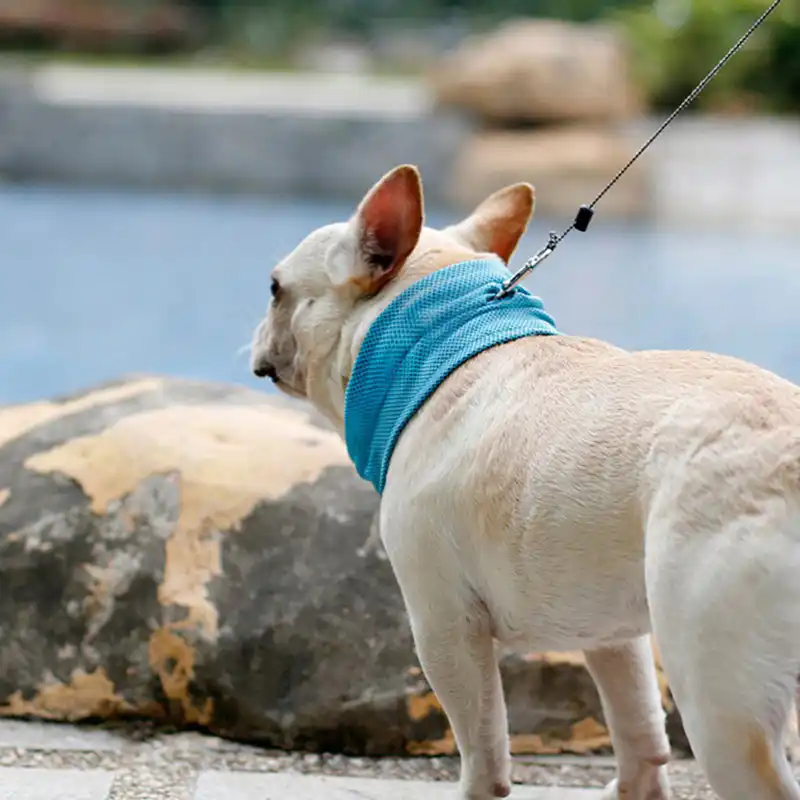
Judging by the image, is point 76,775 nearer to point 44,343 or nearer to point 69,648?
point 69,648

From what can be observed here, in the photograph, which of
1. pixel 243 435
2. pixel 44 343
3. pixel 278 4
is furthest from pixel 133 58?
pixel 243 435

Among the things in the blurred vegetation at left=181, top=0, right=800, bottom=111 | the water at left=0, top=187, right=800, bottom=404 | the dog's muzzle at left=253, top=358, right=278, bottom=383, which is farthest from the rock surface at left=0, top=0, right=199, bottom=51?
the dog's muzzle at left=253, top=358, right=278, bottom=383

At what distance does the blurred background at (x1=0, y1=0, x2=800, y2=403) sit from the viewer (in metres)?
5.91

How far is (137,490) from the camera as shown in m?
2.09

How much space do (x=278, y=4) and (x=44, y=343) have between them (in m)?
7.52

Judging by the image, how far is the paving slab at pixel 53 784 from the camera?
66.8 inches

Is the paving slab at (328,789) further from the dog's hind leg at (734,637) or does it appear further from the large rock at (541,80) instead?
the large rock at (541,80)

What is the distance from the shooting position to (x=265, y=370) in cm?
173

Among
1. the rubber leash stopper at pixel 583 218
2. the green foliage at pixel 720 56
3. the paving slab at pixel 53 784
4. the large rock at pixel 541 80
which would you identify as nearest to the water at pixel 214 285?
the large rock at pixel 541 80

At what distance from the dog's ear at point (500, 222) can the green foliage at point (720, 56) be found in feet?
26.7

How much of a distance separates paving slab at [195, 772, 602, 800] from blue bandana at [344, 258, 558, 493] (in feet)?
1.59

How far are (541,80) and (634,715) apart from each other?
7220mm

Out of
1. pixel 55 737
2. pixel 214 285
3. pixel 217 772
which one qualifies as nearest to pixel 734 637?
pixel 217 772

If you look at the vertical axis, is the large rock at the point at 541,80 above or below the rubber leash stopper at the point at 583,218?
above
